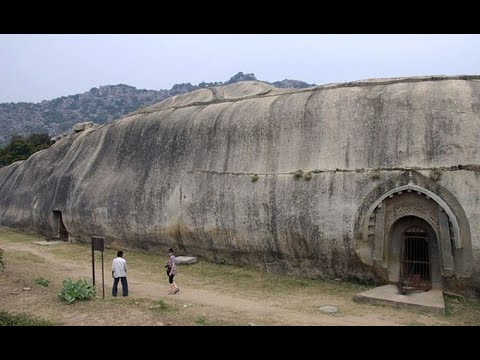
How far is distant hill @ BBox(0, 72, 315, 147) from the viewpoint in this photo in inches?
3809

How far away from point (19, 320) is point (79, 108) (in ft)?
371

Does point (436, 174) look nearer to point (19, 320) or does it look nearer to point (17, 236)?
point (19, 320)

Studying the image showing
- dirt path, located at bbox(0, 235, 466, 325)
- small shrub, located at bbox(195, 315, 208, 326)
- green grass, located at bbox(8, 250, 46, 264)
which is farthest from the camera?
green grass, located at bbox(8, 250, 46, 264)

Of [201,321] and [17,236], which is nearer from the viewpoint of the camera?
[201,321]

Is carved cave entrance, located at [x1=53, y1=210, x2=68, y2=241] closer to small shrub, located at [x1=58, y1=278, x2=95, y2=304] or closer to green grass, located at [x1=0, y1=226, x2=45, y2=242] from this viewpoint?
green grass, located at [x1=0, y1=226, x2=45, y2=242]

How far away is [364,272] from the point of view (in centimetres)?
1298

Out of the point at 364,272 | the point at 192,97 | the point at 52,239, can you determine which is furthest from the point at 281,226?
the point at 52,239

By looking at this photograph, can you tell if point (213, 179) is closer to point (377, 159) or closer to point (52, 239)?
point (377, 159)

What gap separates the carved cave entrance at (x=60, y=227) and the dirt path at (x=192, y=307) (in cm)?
750

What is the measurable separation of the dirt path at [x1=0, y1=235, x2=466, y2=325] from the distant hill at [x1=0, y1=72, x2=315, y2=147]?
260 feet

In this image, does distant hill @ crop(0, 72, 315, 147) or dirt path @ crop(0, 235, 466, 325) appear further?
distant hill @ crop(0, 72, 315, 147)

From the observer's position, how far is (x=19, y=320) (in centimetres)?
976

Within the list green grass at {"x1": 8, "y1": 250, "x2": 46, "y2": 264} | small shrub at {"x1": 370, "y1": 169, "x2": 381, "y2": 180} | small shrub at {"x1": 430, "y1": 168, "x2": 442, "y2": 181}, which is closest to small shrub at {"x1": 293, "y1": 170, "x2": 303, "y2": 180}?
small shrub at {"x1": 370, "y1": 169, "x2": 381, "y2": 180}

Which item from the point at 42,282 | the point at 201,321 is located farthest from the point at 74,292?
the point at 201,321
